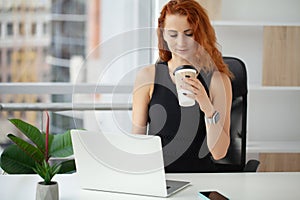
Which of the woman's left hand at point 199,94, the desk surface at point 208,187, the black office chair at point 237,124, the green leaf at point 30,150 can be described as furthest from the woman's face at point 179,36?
the green leaf at point 30,150

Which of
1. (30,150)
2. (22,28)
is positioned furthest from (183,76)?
(22,28)

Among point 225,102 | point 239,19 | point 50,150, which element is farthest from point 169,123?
point 239,19

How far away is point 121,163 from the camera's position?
181 cm

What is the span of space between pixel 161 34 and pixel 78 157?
0.57 meters

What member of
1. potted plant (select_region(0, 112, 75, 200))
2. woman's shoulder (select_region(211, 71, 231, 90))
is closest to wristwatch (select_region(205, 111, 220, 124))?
woman's shoulder (select_region(211, 71, 231, 90))

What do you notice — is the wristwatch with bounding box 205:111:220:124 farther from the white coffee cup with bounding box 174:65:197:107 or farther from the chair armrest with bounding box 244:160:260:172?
the chair armrest with bounding box 244:160:260:172

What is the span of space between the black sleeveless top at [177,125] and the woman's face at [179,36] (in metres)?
0.17

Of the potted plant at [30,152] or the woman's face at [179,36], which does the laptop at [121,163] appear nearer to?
the woman's face at [179,36]

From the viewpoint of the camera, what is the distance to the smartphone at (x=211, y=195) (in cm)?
175

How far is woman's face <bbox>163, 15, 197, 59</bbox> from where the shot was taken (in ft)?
6.88

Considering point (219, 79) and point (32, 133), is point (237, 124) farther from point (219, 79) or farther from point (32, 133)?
point (32, 133)

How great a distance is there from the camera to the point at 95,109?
7.43 feet

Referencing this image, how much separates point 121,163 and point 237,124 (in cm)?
A: 105

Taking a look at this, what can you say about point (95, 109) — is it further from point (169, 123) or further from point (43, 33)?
point (43, 33)
